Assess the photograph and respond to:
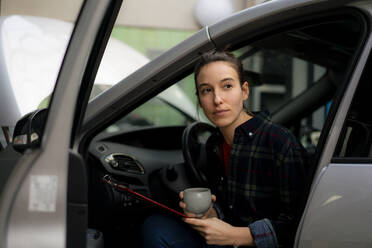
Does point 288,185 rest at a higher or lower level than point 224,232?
higher

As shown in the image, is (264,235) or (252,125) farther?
(252,125)

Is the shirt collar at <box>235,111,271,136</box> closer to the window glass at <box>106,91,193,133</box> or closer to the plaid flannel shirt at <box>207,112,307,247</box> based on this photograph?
the plaid flannel shirt at <box>207,112,307,247</box>

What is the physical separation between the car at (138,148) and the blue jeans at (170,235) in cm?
23

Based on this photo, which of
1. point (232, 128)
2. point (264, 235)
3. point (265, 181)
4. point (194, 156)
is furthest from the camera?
point (194, 156)

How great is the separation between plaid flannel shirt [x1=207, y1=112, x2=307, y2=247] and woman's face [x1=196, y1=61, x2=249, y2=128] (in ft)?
A: 0.23

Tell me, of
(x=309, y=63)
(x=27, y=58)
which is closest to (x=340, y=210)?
(x=309, y=63)

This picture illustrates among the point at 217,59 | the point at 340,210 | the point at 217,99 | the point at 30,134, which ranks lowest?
the point at 340,210

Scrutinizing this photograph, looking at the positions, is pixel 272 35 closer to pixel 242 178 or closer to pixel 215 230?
pixel 242 178

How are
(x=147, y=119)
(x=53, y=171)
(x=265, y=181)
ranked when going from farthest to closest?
(x=147, y=119) → (x=265, y=181) → (x=53, y=171)

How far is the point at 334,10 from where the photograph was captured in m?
1.35

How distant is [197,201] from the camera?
1.30 metres

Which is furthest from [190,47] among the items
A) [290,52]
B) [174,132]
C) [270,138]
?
[290,52]

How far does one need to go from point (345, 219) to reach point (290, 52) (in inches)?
62.7

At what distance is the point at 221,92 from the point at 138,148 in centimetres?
87
